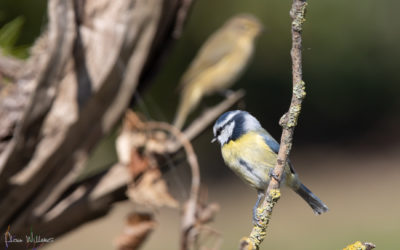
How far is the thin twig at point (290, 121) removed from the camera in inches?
22.9

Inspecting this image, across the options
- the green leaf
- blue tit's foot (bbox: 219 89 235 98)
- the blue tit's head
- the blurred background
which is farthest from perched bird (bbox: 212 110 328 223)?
the blurred background

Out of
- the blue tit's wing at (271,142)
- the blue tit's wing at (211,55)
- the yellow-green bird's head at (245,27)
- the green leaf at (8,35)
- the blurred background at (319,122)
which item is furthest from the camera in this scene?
the blurred background at (319,122)

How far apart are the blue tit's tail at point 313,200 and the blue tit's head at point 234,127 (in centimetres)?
15

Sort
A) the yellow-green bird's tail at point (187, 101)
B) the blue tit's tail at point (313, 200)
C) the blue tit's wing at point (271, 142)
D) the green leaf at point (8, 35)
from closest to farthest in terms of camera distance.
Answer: the blue tit's tail at point (313, 200)
the blue tit's wing at point (271, 142)
the green leaf at point (8, 35)
the yellow-green bird's tail at point (187, 101)

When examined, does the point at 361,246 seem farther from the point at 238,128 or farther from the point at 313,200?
the point at 238,128

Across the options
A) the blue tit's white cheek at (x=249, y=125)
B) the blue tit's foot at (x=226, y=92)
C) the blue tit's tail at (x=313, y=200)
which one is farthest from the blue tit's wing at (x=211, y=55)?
the blue tit's tail at (x=313, y=200)

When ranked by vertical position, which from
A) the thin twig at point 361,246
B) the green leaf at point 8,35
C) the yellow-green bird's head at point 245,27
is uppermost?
the thin twig at point 361,246

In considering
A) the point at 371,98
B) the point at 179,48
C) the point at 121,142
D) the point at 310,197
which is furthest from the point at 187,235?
the point at 371,98

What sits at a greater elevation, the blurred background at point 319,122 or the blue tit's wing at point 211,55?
the blue tit's wing at point 211,55

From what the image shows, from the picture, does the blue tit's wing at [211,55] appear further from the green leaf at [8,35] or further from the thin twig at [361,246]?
the thin twig at [361,246]

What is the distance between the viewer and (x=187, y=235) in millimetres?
997

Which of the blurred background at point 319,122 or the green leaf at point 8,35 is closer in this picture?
the green leaf at point 8,35

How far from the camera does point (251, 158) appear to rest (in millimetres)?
1031

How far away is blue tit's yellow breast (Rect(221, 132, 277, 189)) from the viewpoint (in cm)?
96
